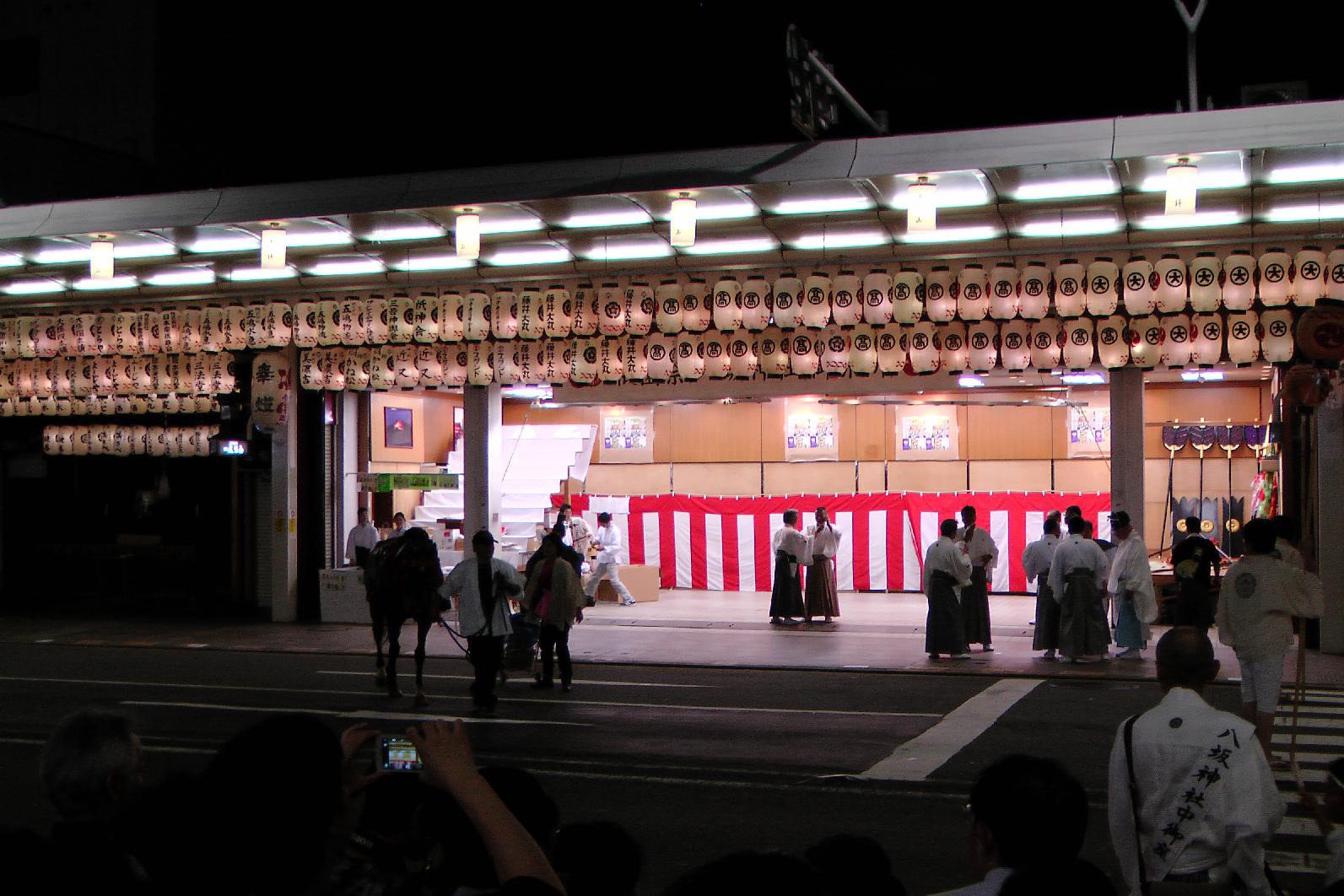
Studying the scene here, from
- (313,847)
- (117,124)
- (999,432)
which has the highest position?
(117,124)

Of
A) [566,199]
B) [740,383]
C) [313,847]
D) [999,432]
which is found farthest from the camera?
[999,432]

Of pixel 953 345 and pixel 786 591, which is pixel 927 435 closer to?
pixel 786 591

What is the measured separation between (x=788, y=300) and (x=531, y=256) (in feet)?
12.5

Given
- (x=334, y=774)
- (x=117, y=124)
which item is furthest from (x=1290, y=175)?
(x=117, y=124)

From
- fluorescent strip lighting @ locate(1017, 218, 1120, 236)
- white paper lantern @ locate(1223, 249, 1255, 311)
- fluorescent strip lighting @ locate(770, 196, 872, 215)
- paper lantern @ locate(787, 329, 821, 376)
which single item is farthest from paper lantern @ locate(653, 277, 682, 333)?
white paper lantern @ locate(1223, 249, 1255, 311)

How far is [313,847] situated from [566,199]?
13020mm

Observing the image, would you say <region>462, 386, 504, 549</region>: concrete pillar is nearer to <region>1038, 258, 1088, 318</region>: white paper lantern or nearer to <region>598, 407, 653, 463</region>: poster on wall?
<region>598, 407, 653, 463</region>: poster on wall

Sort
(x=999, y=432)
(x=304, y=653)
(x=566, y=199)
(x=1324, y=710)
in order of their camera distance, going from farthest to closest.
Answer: (x=999, y=432) → (x=304, y=653) → (x=566, y=199) → (x=1324, y=710)

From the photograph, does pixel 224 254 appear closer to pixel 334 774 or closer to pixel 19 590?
pixel 19 590

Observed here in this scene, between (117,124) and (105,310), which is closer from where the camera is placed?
(105,310)

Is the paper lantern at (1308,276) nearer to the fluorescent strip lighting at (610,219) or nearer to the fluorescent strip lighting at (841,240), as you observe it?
the fluorescent strip lighting at (841,240)

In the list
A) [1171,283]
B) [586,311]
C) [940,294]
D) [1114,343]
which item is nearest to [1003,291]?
[940,294]

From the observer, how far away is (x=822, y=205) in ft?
49.8

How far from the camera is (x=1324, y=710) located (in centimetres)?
1246
